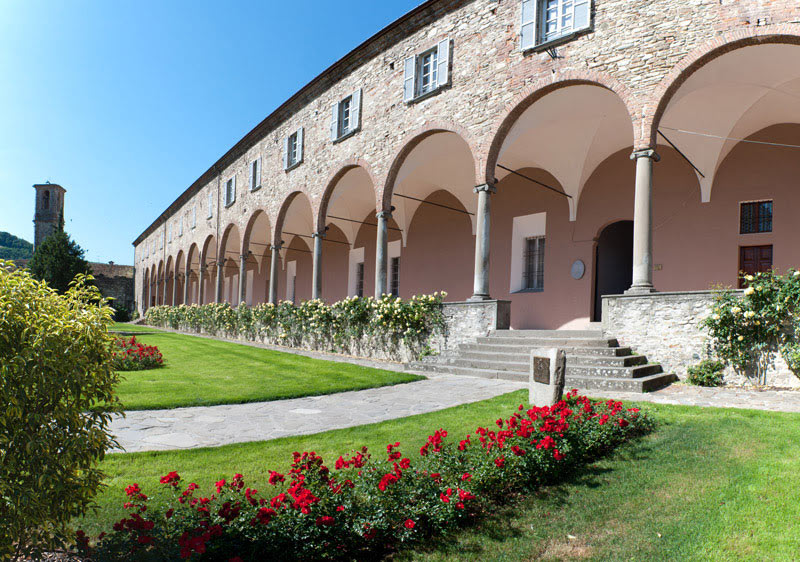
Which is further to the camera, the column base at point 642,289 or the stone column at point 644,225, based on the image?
the stone column at point 644,225

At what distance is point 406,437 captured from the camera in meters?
5.32

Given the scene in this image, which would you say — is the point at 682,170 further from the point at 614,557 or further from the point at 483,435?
the point at 614,557

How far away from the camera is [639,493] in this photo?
3900 mm

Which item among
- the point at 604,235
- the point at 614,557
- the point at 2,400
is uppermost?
the point at 604,235

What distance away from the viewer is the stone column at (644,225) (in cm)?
914

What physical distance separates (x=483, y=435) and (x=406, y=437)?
1.06 metres

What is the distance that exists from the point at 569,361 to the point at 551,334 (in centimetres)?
139

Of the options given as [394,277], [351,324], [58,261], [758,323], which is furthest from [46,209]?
[758,323]

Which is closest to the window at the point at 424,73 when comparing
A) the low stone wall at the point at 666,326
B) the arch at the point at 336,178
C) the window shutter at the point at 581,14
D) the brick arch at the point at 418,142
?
the brick arch at the point at 418,142

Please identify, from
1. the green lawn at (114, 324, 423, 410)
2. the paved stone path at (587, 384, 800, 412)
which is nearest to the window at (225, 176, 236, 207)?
the green lawn at (114, 324, 423, 410)

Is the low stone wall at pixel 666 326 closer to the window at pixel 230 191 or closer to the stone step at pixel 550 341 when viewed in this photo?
the stone step at pixel 550 341

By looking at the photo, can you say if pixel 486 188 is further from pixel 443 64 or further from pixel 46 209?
pixel 46 209

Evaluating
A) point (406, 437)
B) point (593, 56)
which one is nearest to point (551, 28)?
point (593, 56)

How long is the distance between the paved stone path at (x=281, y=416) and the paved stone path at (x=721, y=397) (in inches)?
71.0
